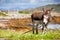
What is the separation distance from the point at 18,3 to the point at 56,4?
107 cm

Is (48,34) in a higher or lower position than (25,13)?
lower

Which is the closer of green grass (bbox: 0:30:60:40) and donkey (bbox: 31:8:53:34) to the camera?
green grass (bbox: 0:30:60:40)

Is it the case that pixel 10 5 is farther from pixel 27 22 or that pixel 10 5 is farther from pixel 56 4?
pixel 56 4

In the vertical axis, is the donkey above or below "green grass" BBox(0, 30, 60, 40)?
above

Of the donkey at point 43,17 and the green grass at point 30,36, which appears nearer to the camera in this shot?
the green grass at point 30,36

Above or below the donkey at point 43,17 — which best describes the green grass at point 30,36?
below

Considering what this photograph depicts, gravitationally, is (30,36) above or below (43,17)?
below

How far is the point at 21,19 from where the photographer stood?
5996 mm

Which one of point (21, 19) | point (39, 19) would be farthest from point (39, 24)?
point (21, 19)

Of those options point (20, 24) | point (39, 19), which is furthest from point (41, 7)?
point (20, 24)

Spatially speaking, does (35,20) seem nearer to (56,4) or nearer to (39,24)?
(39,24)

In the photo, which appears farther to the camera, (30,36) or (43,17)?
(43,17)

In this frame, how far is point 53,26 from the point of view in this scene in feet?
19.6

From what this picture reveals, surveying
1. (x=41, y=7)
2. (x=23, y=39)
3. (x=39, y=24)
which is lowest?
(x=23, y=39)
